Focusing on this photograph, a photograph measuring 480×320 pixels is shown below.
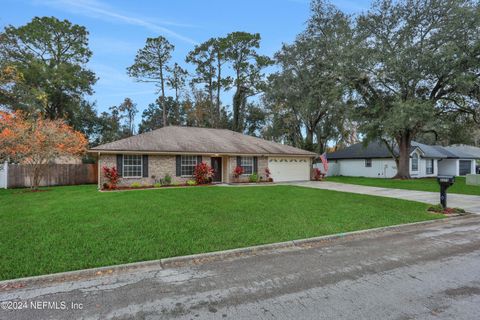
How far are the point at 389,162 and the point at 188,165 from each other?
19783 millimetres

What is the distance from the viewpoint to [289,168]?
67.3 feet

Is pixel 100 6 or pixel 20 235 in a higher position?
pixel 100 6

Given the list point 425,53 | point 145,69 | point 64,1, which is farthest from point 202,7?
point 145,69

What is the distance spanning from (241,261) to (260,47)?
3136 centimetres

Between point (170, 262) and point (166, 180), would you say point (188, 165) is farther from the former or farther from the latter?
point (170, 262)

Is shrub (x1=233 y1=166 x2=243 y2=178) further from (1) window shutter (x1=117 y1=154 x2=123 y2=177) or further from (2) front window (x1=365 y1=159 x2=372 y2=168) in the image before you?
(2) front window (x1=365 y1=159 x2=372 y2=168)

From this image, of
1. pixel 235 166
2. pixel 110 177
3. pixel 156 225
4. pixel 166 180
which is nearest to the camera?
A: pixel 156 225

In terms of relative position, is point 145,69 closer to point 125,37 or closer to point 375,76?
point 125,37

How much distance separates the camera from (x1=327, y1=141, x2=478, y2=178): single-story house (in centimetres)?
2541

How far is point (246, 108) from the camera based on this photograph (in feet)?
122

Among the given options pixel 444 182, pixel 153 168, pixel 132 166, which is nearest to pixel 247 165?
pixel 153 168

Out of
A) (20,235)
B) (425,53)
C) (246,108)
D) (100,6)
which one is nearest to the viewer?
(20,235)

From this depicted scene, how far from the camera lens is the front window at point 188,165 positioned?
1653 centimetres

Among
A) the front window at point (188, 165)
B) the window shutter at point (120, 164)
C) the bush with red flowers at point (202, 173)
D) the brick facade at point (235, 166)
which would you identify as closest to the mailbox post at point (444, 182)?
the brick facade at point (235, 166)
